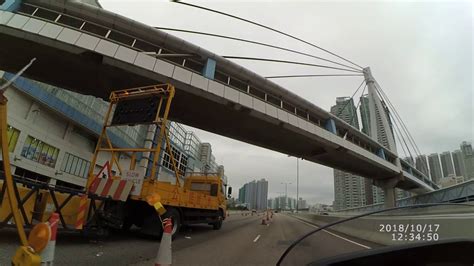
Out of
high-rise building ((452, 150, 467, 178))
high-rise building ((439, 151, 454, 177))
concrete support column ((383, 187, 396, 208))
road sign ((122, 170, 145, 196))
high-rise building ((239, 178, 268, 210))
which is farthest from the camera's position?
high-rise building ((239, 178, 268, 210))

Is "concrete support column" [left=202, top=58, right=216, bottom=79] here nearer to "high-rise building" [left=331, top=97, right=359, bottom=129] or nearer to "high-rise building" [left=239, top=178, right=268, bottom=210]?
"high-rise building" [left=331, top=97, right=359, bottom=129]

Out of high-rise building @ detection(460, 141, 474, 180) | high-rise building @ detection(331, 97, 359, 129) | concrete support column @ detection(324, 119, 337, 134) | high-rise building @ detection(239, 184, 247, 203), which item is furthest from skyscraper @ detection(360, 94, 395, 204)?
high-rise building @ detection(239, 184, 247, 203)

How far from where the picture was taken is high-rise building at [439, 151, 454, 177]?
97.0ft

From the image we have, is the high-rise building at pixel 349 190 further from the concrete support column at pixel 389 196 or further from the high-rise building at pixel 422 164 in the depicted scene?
the concrete support column at pixel 389 196

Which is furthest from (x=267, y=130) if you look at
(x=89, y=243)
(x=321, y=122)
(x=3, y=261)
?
(x=3, y=261)

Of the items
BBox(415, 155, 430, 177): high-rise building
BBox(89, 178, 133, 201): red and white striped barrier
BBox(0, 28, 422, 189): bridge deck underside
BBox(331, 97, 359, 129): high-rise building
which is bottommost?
BBox(89, 178, 133, 201): red and white striped barrier

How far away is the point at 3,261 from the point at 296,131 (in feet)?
64.3

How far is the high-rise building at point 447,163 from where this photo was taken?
97.0 feet

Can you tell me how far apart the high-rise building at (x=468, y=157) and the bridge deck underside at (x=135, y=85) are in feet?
41.3

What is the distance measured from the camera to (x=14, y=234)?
702 centimetres

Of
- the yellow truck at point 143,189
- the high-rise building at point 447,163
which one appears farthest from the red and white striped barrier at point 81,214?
the high-rise building at point 447,163

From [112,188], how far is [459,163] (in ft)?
113

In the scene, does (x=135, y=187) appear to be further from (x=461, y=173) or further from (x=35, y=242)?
(x=461, y=173)

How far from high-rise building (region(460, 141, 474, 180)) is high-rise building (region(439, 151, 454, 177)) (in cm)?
151
